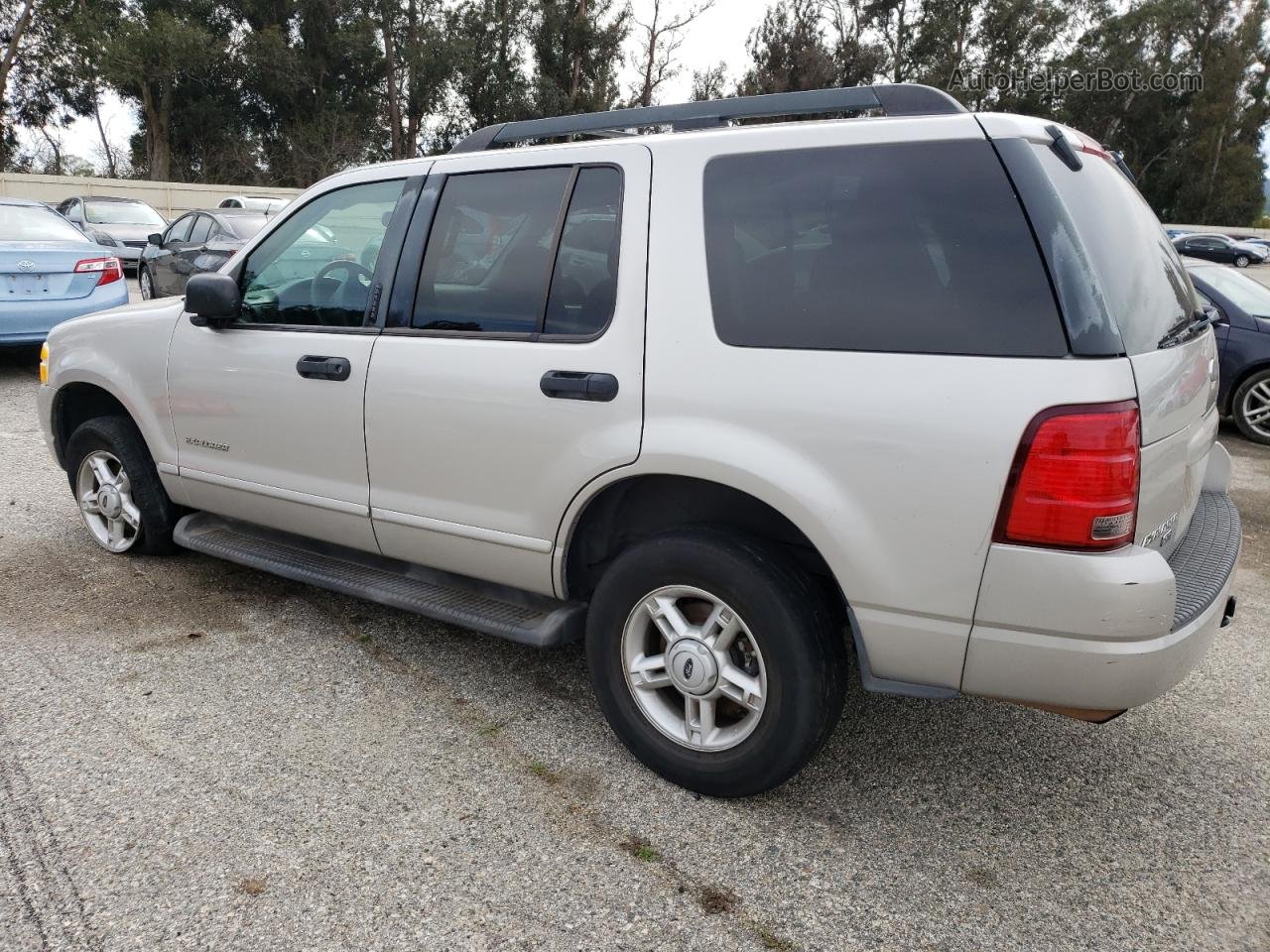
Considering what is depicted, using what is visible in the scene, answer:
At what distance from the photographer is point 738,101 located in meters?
3.06

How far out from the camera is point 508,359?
3119mm

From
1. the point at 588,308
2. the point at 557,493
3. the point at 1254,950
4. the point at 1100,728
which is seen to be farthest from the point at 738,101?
the point at 1254,950

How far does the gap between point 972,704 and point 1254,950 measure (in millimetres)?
1301

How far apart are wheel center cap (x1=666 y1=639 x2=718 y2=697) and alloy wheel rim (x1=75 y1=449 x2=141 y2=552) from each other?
295 centimetres

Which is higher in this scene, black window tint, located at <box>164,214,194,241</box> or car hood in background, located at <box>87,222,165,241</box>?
black window tint, located at <box>164,214,194,241</box>

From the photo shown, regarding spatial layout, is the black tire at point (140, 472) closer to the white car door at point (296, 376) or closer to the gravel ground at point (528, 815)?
the white car door at point (296, 376)

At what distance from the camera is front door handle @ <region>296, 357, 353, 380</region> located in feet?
11.5

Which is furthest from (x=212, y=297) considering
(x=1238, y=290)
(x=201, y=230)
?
(x=201, y=230)

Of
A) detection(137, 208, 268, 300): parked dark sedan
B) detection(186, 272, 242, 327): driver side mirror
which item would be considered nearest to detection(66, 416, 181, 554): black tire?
detection(186, 272, 242, 327): driver side mirror

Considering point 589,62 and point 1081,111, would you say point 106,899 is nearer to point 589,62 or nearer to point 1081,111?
point 589,62

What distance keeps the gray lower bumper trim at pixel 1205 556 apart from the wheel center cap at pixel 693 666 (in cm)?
117

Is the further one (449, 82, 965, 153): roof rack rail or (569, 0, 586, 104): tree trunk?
(569, 0, 586, 104): tree trunk

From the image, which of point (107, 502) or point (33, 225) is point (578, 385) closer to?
point (107, 502)

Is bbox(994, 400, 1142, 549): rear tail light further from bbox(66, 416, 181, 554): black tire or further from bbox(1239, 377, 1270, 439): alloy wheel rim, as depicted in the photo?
bbox(1239, 377, 1270, 439): alloy wheel rim
